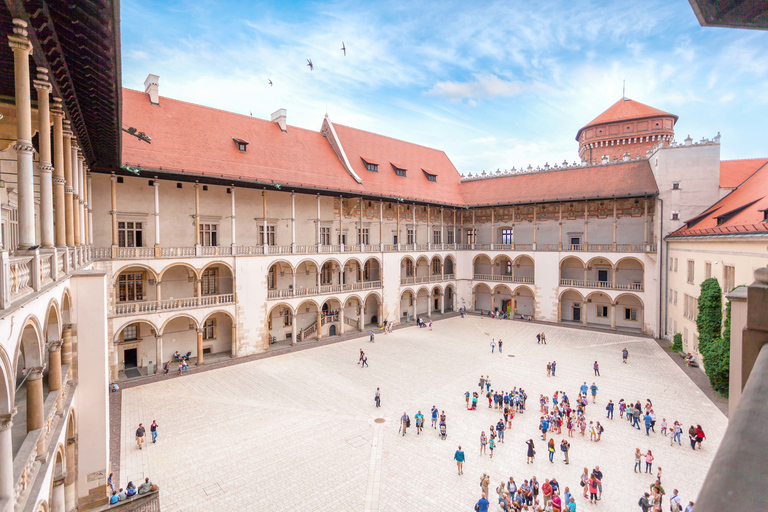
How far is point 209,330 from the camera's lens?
1004 inches

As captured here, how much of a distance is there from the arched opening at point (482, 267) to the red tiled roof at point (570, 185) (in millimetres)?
5376

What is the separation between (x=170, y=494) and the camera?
39.8ft

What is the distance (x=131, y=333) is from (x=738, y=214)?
3276cm

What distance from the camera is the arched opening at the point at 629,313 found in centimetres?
3238

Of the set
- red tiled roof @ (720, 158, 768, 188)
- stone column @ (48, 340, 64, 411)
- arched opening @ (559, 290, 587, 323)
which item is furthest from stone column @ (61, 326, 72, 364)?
red tiled roof @ (720, 158, 768, 188)

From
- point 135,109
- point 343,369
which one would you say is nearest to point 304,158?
point 135,109

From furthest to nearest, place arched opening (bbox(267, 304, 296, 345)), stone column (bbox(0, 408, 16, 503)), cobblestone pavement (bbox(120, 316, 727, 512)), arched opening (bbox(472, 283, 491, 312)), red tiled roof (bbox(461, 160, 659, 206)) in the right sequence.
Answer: arched opening (bbox(472, 283, 491, 312)), red tiled roof (bbox(461, 160, 659, 206)), arched opening (bbox(267, 304, 296, 345)), cobblestone pavement (bbox(120, 316, 727, 512)), stone column (bbox(0, 408, 16, 503))

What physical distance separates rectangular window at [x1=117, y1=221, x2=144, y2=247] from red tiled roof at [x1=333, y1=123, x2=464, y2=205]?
15590 millimetres

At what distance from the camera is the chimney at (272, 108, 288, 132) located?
3127cm

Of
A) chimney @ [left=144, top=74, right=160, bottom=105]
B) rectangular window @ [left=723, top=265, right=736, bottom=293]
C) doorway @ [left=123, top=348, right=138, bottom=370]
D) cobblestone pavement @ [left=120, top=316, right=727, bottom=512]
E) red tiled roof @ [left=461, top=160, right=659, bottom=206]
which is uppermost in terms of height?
chimney @ [left=144, top=74, right=160, bottom=105]

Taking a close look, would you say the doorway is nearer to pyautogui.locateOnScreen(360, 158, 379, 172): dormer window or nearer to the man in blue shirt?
the man in blue shirt

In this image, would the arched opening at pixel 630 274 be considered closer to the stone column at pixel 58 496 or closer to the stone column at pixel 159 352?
the stone column at pixel 159 352

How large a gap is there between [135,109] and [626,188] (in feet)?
113

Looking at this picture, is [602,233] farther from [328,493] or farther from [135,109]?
[135,109]
